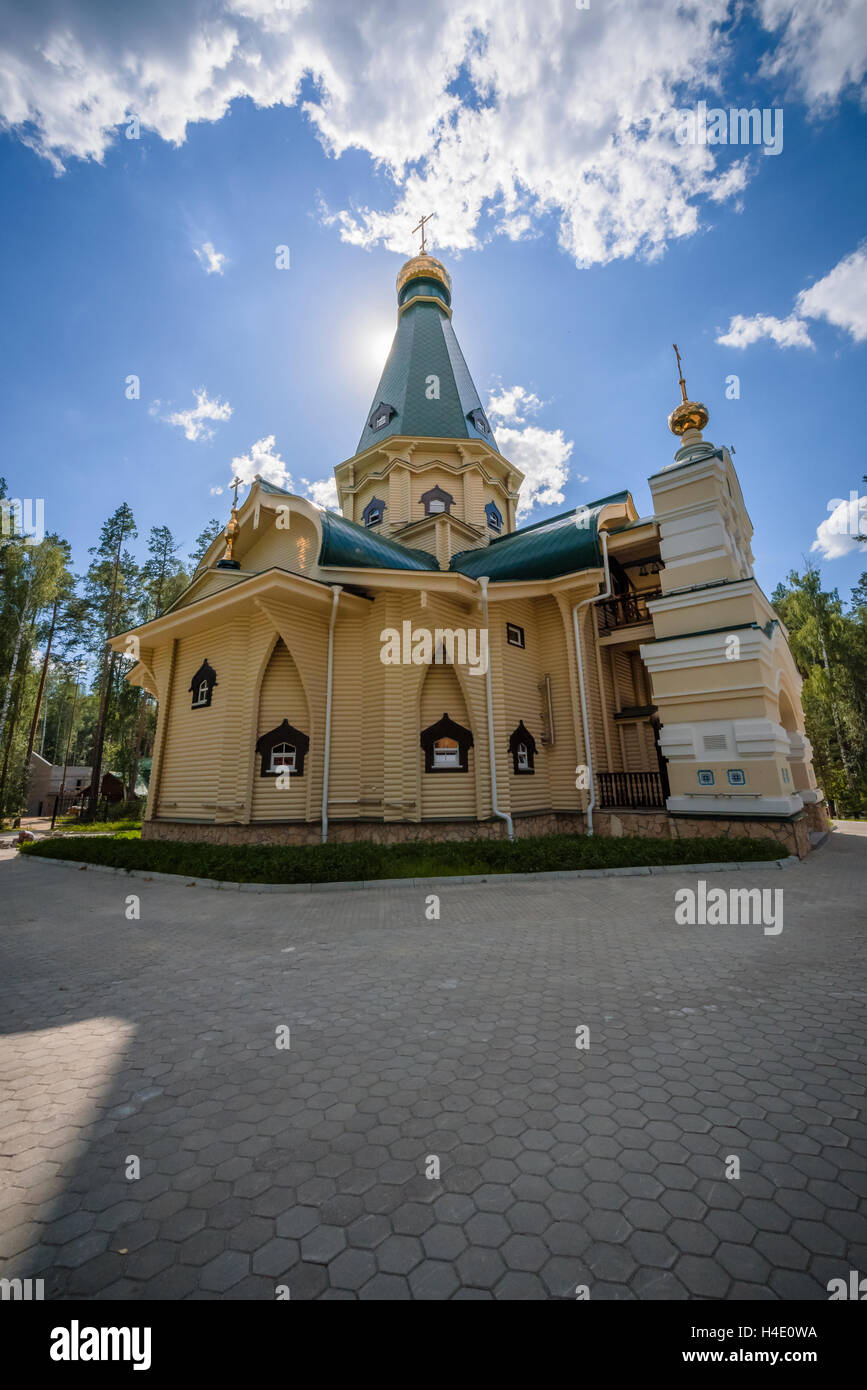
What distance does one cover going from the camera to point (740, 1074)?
2.84 m

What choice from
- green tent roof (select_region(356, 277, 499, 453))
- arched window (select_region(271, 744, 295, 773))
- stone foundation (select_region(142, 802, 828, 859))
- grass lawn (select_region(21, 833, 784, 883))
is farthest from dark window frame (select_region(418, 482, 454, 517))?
grass lawn (select_region(21, 833, 784, 883))

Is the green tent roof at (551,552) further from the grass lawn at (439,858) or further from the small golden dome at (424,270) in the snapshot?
the small golden dome at (424,270)

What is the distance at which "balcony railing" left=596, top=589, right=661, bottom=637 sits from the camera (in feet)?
46.9

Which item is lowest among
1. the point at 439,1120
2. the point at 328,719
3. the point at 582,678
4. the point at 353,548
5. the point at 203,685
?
the point at 439,1120

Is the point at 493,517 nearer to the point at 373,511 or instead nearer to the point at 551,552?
the point at 373,511

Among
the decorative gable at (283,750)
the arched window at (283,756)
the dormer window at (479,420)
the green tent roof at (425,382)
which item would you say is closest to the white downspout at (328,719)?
the decorative gable at (283,750)

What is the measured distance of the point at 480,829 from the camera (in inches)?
461

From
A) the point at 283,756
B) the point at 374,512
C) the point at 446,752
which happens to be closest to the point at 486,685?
the point at 446,752

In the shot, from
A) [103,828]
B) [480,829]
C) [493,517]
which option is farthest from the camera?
[103,828]

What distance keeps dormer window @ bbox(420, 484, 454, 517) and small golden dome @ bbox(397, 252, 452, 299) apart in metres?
12.3

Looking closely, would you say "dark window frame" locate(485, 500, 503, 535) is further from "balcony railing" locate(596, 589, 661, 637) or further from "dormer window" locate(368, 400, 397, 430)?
"balcony railing" locate(596, 589, 661, 637)

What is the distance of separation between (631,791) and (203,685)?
11.6 m
